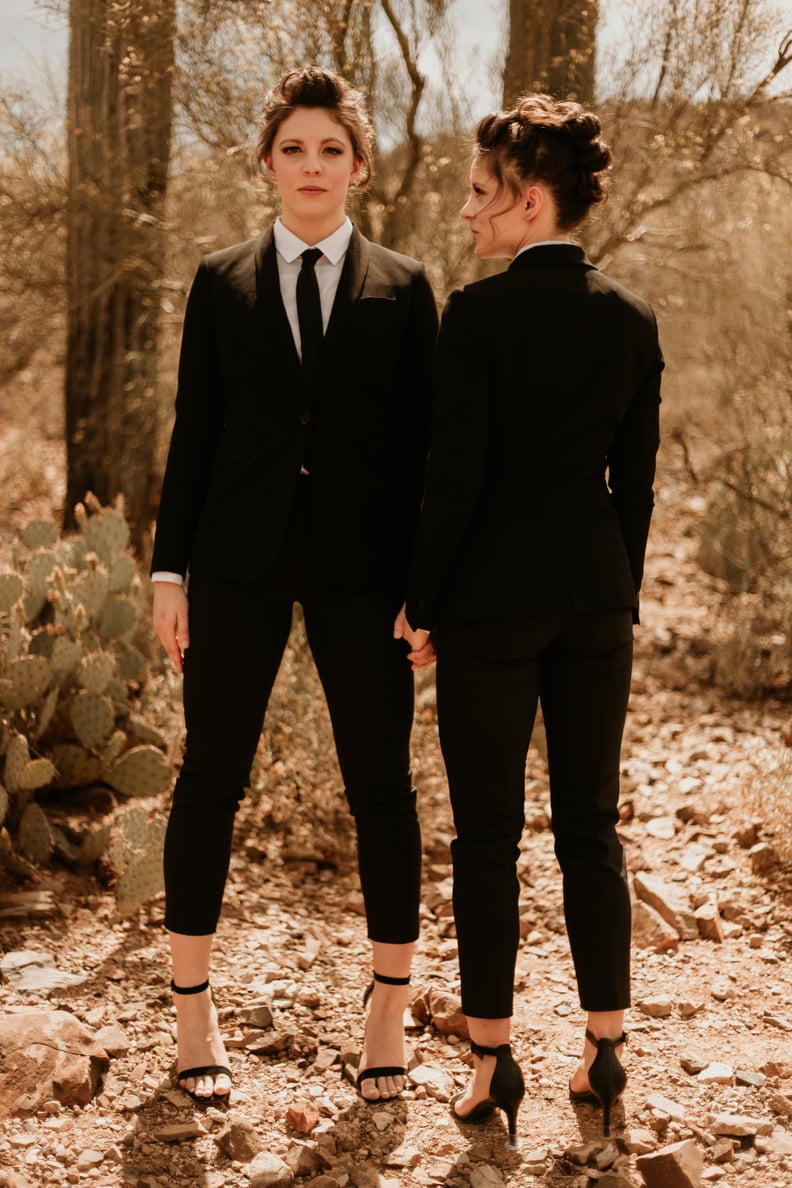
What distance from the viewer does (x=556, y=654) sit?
7.64ft

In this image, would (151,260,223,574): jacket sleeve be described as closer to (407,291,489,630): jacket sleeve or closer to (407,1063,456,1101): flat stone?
(407,291,489,630): jacket sleeve

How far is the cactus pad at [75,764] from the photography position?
386 centimetres

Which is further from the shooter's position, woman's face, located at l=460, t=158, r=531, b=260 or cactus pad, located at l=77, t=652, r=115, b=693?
cactus pad, located at l=77, t=652, r=115, b=693

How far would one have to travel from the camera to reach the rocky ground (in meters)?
2.39

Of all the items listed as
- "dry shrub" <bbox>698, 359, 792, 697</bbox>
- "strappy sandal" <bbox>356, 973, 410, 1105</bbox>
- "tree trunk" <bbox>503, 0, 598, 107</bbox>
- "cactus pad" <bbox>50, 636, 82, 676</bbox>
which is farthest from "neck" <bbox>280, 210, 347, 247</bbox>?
"dry shrub" <bbox>698, 359, 792, 697</bbox>

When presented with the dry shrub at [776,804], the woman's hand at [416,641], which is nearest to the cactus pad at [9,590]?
the woman's hand at [416,641]

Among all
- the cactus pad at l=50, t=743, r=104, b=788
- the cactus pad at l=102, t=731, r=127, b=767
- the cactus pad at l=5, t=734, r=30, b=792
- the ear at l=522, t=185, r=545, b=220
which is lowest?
the cactus pad at l=50, t=743, r=104, b=788

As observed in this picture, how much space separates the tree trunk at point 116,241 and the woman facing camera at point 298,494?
7.66 feet

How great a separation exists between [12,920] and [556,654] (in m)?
1.93

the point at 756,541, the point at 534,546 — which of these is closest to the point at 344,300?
the point at 534,546

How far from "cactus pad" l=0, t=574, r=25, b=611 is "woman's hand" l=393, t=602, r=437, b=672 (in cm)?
172

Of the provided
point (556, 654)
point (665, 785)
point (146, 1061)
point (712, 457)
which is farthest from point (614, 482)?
point (712, 457)

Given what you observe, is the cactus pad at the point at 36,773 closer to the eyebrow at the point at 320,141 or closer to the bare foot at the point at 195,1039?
the bare foot at the point at 195,1039

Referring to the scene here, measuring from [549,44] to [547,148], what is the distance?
2.48 metres
